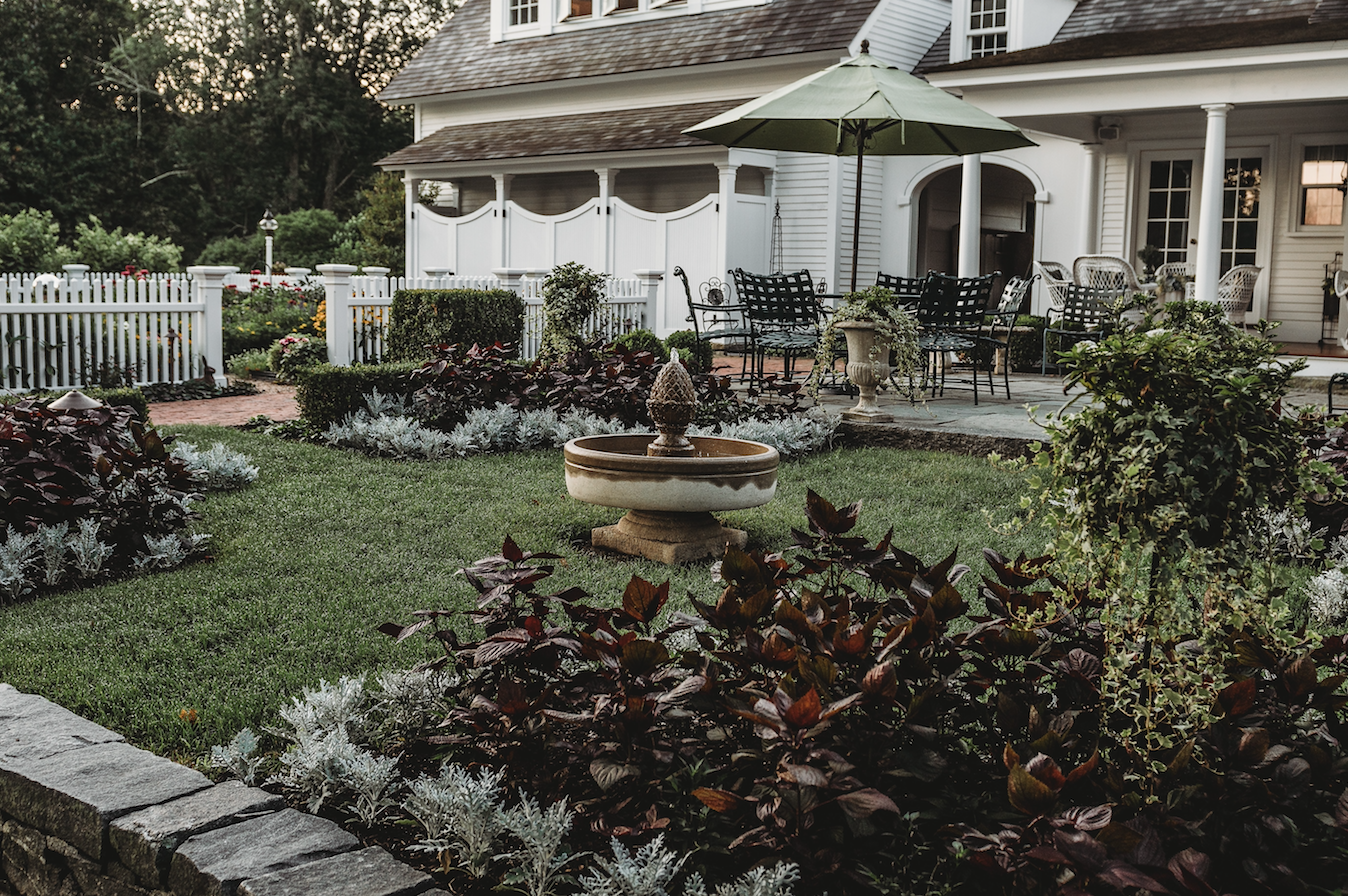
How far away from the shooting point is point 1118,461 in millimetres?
2338

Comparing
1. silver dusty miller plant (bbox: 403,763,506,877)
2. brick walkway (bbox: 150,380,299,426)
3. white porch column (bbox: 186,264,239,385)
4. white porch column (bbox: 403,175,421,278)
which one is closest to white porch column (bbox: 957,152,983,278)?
brick walkway (bbox: 150,380,299,426)

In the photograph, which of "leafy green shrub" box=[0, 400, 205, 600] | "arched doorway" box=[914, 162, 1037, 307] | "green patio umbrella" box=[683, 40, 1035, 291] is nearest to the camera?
"leafy green shrub" box=[0, 400, 205, 600]

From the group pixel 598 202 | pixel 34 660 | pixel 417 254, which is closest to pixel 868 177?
pixel 598 202

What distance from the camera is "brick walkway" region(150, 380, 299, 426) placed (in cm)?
962

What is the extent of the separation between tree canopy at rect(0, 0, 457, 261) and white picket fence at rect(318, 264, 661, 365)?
22.9m

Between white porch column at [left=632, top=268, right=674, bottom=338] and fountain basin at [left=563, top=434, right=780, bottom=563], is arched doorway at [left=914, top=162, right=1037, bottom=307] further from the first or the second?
fountain basin at [left=563, top=434, right=780, bottom=563]

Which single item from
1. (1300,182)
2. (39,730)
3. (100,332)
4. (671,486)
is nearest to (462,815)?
(39,730)

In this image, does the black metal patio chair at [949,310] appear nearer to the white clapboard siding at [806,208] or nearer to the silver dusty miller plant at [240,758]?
the white clapboard siding at [806,208]

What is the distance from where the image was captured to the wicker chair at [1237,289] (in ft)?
42.1

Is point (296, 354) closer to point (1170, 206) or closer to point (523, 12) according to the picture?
point (1170, 206)

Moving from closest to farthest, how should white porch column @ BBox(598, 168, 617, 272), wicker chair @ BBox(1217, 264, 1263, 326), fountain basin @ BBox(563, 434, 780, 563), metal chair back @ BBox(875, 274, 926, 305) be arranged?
fountain basin @ BBox(563, 434, 780, 563) < metal chair back @ BBox(875, 274, 926, 305) < wicker chair @ BBox(1217, 264, 1263, 326) < white porch column @ BBox(598, 168, 617, 272)

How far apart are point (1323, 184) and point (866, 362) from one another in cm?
870

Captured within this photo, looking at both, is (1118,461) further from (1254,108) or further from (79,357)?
(1254,108)

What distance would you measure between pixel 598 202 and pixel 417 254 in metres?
4.55
